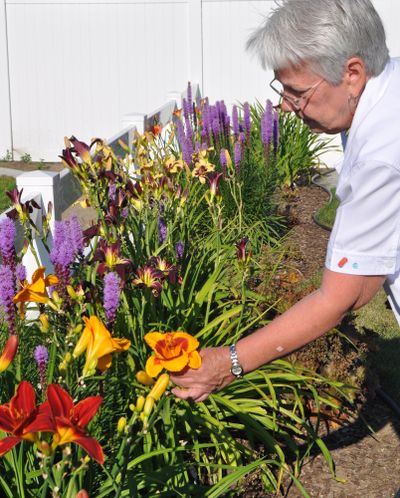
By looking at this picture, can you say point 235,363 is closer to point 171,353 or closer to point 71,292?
point 171,353

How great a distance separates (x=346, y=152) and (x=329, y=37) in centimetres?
31

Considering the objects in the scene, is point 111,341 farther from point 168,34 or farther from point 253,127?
point 168,34

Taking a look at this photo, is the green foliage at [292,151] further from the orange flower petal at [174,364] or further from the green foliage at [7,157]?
the orange flower petal at [174,364]

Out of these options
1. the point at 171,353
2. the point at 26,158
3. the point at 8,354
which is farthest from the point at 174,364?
the point at 26,158

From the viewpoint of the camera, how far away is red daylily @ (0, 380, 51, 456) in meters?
1.88

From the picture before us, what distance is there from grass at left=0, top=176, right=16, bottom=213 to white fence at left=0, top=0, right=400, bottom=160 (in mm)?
2177

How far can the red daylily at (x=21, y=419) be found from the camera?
1884 mm

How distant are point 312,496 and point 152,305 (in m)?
1.04

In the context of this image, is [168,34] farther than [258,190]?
Yes

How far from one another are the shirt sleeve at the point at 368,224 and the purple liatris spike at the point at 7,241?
1016mm

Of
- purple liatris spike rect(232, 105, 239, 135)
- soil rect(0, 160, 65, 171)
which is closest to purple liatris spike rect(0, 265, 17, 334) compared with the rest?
purple liatris spike rect(232, 105, 239, 135)

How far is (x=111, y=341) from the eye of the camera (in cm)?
215

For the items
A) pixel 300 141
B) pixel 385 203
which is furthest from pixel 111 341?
pixel 300 141

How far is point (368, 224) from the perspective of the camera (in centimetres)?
227
